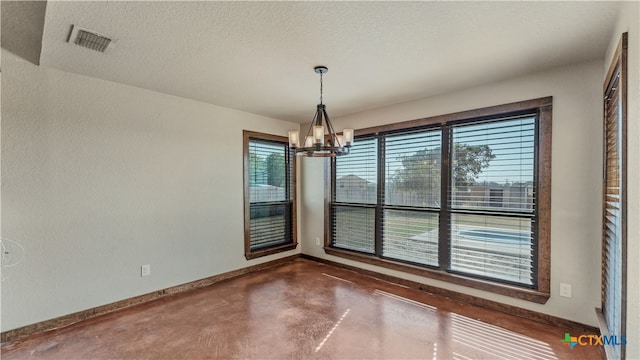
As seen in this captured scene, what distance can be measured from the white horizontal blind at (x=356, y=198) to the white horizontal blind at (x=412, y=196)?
233mm

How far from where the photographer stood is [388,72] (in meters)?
2.77

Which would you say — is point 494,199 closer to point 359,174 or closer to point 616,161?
point 616,161

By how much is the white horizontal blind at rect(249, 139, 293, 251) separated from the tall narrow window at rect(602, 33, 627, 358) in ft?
13.0

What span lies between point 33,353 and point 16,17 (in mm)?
2596

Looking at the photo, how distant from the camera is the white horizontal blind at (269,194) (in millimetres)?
4453

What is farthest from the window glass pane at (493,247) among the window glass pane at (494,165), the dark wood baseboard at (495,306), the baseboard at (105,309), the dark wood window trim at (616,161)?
the baseboard at (105,309)

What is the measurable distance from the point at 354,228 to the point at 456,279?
1.64m

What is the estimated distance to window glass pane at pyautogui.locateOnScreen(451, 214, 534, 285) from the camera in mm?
2891

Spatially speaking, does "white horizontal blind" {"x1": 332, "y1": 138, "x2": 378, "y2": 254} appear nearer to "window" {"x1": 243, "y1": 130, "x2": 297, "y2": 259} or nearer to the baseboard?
"window" {"x1": 243, "y1": 130, "x2": 297, "y2": 259}

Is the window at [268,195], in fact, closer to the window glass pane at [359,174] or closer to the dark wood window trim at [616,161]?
the window glass pane at [359,174]

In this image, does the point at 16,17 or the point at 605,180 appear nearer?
the point at 16,17

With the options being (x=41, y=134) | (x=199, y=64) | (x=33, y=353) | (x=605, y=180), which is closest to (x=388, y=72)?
(x=199, y=64)

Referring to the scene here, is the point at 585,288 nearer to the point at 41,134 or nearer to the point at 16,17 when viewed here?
the point at 16,17

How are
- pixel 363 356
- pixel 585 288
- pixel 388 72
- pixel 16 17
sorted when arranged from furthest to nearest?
pixel 388 72
pixel 585 288
pixel 363 356
pixel 16 17
